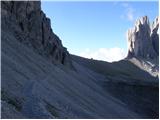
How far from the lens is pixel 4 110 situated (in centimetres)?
1947

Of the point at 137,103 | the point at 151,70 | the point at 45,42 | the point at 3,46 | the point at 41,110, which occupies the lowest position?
the point at 151,70

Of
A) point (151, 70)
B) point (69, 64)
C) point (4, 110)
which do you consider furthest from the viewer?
point (151, 70)

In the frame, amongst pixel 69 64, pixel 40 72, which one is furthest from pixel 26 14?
pixel 40 72

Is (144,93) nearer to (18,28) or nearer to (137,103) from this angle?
(137,103)

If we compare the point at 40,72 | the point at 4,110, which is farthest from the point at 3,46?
the point at 4,110

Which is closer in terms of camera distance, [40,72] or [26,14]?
[40,72]

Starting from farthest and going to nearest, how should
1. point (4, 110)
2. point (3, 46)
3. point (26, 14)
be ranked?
point (26, 14), point (3, 46), point (4, 110)

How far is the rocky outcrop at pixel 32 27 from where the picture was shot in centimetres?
7378

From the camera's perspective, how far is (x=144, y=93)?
9069 cm

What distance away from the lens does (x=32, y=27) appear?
8500cm

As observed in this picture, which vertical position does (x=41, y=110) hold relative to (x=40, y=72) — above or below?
above

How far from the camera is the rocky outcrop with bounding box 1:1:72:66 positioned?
7378 cm

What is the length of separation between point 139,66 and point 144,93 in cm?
9493

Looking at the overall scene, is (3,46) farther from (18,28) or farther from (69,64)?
(69,64)
